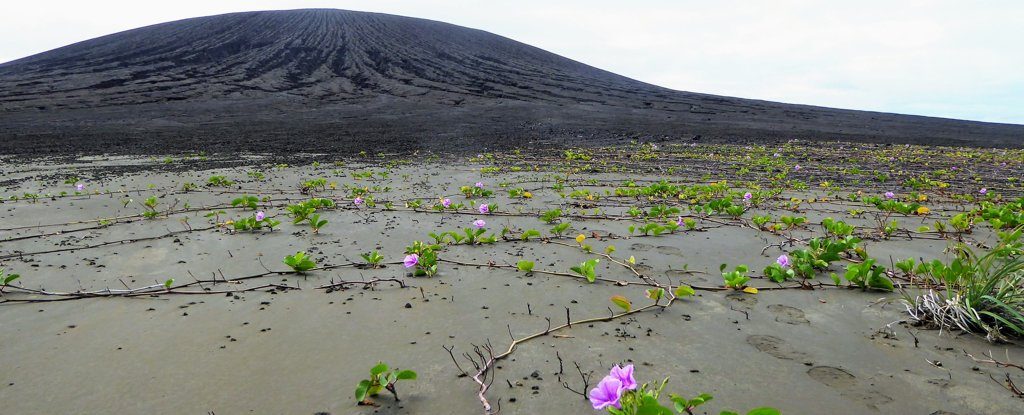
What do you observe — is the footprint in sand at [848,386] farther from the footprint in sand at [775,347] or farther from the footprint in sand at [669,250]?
the footprint in sand at [669,250]

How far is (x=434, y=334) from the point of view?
7.16 feet

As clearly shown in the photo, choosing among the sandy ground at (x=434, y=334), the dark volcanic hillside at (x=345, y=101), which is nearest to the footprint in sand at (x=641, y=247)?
the sandy ground at (x=434, y=334)

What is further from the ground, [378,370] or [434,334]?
[378,370]

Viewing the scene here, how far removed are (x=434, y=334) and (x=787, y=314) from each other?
5.31 feet

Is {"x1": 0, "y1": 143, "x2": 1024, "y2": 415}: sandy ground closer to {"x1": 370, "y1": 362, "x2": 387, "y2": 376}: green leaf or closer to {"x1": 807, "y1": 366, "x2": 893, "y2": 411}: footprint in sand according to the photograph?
{"x1": 807, "y1": 366, "x2": 893, "y2": 411}: footprint in sand

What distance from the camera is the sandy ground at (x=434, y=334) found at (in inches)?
67.3

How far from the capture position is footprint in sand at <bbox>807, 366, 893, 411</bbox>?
168 centimetres

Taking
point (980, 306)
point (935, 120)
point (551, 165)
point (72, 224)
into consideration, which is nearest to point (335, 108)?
point (551, 165)

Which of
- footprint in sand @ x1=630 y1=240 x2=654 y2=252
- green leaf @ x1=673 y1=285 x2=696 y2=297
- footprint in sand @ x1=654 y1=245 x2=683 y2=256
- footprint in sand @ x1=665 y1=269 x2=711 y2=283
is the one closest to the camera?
green leaf @ x1=673 y1=285 x2=696 y2=297

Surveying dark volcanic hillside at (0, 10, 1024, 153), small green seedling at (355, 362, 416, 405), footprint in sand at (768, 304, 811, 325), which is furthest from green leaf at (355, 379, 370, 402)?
dark volcanic hillside at (0, 10, 1024, 153)

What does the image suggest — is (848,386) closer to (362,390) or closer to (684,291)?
(684,291)

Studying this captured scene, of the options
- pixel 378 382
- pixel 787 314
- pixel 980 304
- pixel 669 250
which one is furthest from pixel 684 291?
pixel 378 382

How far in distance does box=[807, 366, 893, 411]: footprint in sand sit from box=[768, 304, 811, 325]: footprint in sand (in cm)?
44

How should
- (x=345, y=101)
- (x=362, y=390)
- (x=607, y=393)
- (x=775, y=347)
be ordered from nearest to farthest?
(x=607, y=393), (x=362, y=390), (x=775, y=347), (x=345, y=101)
